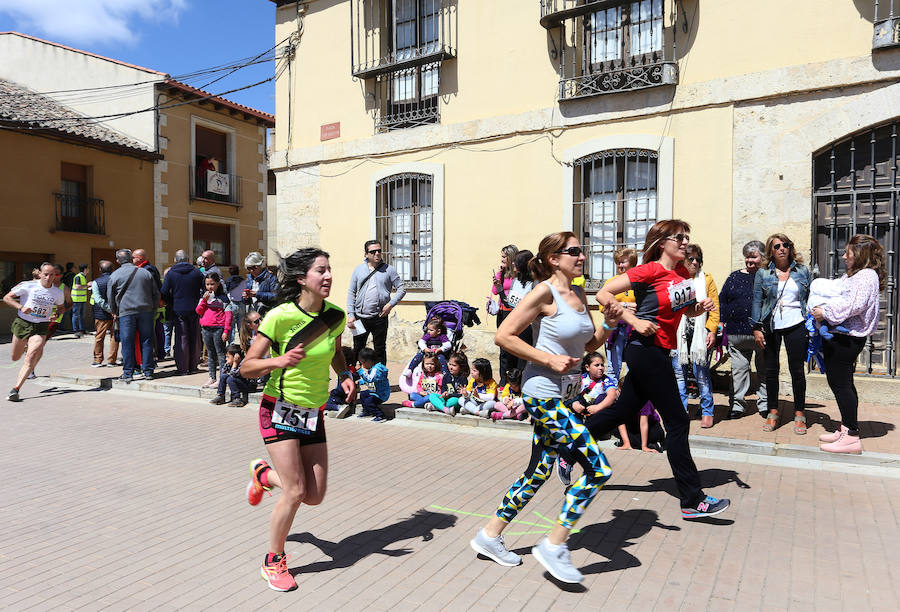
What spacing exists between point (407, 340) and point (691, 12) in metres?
6.64

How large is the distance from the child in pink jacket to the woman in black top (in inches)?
256

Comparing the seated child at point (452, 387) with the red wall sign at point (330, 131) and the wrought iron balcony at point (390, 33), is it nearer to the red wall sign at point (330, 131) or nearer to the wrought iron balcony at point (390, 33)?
the wrought iron balcony at point (390, 33)

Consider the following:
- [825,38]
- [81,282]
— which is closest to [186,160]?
[81,282]

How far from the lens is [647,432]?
6.04m

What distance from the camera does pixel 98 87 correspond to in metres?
22.4

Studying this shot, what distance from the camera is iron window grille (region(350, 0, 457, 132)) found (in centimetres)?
1146

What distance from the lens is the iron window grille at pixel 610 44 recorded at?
9203 mm

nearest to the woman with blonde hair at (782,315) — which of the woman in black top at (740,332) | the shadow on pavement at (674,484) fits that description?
the woman in black top at (740,332)

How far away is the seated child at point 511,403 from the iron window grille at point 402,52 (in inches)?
224

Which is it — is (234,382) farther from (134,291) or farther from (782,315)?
(782,315)

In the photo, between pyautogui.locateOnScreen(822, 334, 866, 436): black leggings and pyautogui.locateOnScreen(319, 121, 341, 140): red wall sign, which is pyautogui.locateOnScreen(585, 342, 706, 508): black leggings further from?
pyautogui.locateOnScreen(319, 121, 341, 140): red wall sign

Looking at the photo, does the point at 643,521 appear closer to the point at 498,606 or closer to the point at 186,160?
the point at 498,606

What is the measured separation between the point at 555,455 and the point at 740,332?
444 centimetres

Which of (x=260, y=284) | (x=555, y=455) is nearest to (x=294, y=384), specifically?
(x=555, y=455)
